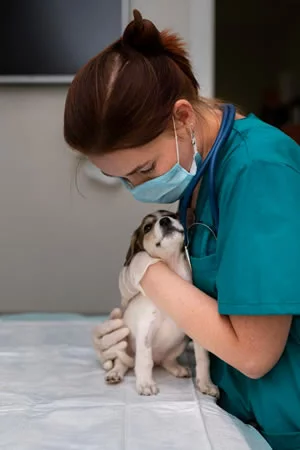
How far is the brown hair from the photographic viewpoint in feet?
2.68

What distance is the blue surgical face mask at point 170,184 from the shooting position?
93 centimetres

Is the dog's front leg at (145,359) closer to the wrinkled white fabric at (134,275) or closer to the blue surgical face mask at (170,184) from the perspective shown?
the wrinkled white fabric at (134,275)

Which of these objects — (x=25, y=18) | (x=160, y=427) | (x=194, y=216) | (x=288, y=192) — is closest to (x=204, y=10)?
(x=25, y=18)

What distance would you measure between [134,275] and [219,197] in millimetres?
222

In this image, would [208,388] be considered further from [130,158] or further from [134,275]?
[130,158]

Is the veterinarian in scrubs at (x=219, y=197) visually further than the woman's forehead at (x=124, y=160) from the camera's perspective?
No

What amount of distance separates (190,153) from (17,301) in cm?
126

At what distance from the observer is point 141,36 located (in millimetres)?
863

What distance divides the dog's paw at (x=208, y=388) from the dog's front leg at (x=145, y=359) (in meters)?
0.08

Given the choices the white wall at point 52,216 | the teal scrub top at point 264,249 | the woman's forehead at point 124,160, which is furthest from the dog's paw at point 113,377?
the white wall at point 52,216

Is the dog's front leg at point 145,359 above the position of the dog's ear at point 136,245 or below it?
below

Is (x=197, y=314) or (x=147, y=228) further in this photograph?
(x=147, y=228)

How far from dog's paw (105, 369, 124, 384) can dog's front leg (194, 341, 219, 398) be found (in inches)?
5.5

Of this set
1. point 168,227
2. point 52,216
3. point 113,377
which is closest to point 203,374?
point 113,377
